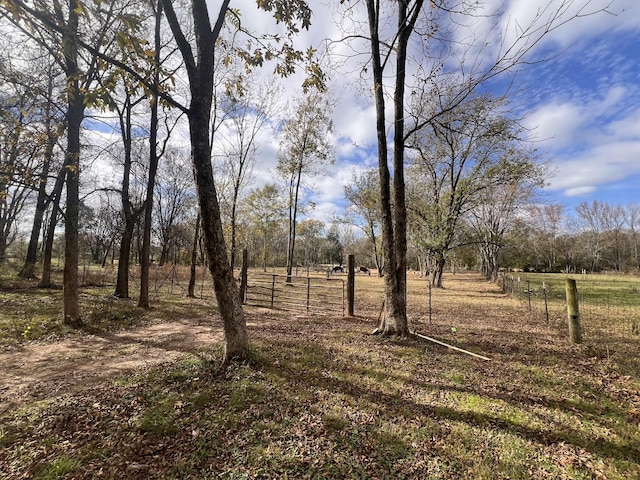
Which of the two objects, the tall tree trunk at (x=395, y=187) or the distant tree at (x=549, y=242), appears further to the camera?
the distant tree at (x=549, y=242)

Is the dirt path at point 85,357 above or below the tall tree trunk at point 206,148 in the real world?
below

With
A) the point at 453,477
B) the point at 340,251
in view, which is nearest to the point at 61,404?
the point at 453,477

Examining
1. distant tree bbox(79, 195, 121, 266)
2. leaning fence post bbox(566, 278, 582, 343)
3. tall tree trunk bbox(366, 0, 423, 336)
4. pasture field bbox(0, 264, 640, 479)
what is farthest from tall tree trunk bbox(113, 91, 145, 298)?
distant tree bbox(79, 195, 121, 266)

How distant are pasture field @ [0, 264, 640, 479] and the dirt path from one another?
61 millimetres

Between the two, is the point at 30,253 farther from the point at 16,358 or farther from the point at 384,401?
Result: the point at 384,401

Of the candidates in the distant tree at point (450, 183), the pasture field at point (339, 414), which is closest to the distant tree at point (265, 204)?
the distant tree at point (450, 183)

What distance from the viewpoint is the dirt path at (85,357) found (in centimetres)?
402

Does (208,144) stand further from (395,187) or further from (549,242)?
(549,242)

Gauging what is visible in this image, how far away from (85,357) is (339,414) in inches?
192

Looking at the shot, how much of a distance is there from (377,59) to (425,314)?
7.56 metres

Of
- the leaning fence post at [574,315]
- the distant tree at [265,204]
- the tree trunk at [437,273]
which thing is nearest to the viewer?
the leaning fence post at [574,315]

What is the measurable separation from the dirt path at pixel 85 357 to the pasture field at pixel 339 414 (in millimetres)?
61

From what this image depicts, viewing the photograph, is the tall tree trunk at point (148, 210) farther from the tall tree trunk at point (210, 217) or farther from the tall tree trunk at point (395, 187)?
the tall tree trunk at point (395, 187)

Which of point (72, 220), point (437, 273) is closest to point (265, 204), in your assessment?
point (437, 273)
